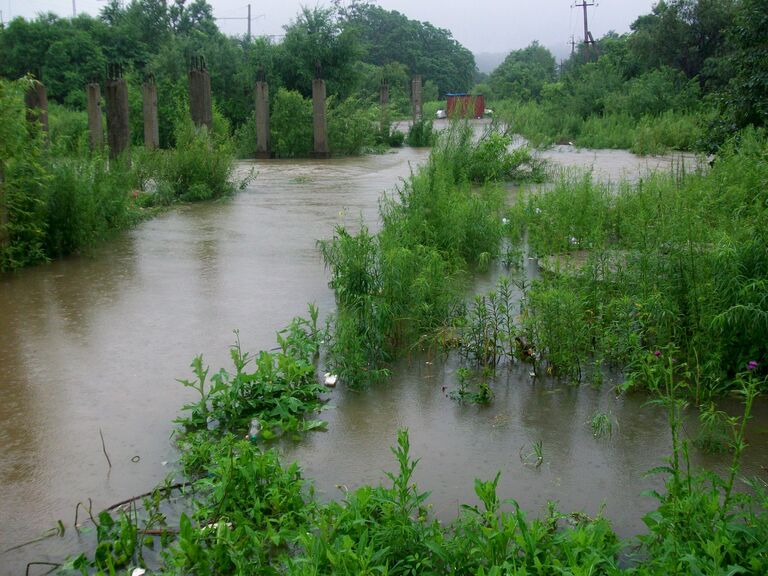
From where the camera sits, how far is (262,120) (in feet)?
60.1

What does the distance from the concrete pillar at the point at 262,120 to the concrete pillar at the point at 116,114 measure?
554 centimetres

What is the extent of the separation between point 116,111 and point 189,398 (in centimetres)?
851

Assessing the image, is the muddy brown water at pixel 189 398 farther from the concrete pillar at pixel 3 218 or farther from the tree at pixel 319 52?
the tree at pixel 319 52

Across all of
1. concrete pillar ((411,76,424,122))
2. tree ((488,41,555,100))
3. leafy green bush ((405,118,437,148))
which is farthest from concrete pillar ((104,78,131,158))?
tree ((488,41,555,100))

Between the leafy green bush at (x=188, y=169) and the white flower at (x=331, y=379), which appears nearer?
the white flower at (x=331, y=379)

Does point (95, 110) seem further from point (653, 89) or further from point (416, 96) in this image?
point (653, 89)

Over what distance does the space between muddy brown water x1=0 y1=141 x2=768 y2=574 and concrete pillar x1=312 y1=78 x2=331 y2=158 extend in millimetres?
10820

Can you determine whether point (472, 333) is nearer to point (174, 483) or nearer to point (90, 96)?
point (174, 483)

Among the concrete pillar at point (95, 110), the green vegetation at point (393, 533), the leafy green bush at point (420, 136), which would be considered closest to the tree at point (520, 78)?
the leafy green bush at point (420, 136)

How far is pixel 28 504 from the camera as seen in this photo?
3.51 meters

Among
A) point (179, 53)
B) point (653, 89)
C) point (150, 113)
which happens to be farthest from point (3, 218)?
point (179, 53)

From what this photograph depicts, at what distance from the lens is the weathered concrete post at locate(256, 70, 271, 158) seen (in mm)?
17578

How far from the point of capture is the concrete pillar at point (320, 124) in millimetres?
17734

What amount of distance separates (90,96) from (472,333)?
12.3 meters
